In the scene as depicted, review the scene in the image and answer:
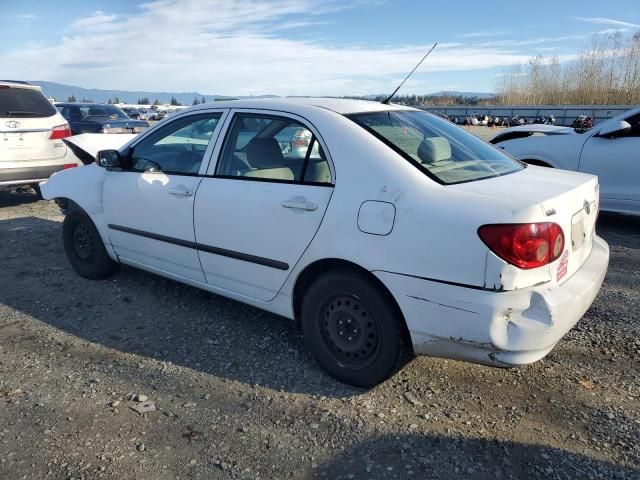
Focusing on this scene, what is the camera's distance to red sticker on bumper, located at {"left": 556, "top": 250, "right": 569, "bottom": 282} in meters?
2.60

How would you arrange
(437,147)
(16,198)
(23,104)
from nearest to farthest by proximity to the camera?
(437,147) → (23,104) → (16,198)

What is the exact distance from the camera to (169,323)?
12.8 ft

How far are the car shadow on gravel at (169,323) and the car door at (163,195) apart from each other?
0.37m

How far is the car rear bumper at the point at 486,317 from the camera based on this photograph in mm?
2430

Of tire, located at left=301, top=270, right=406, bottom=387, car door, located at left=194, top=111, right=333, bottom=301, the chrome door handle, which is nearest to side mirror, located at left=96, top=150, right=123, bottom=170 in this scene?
car door, located at left=194, top=111, right=333, bottom=301

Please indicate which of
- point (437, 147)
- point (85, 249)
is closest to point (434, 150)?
point (437, 147)

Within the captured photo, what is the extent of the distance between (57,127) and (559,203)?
7399 mm

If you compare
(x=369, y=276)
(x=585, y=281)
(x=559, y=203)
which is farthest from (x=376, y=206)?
(x=585, y=281)

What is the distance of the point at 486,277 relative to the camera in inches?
94.4

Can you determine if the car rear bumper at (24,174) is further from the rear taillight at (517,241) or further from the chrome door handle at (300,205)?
the rear taillight at (517,241)

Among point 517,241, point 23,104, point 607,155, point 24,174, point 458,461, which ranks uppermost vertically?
point 23,104

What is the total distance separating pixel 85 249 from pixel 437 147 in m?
3.35

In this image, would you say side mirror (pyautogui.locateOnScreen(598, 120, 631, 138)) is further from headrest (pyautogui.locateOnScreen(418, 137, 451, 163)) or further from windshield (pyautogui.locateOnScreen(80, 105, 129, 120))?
windshield (pyautogui.locateOnScreen(80, 105, 129, 120))

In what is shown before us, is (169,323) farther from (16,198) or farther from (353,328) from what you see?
(16,198)
